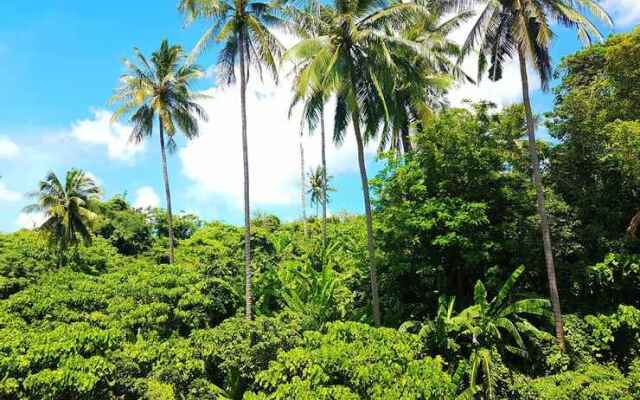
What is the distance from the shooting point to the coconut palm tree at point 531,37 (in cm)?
1576

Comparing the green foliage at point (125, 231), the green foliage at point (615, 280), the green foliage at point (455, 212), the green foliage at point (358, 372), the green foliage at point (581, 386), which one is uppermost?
the green foliage at point (125, 231)

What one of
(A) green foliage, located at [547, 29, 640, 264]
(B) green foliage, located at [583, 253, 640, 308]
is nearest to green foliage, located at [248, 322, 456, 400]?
(B) green foliage, located at [583, 253, 640, 308]

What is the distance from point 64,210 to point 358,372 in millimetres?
23073

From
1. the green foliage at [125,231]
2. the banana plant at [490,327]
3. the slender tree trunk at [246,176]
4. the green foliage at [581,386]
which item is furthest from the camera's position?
the green foliage at [125,231]

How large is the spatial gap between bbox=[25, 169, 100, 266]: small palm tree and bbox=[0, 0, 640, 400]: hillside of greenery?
6.43 metres

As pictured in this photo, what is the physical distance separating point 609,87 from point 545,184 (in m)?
4.19

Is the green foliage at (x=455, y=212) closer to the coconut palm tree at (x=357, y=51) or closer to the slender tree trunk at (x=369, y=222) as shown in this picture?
the slender tree trunk at (x=369, y=222)

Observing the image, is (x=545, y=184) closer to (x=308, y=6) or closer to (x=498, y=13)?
(x=498, y=13)

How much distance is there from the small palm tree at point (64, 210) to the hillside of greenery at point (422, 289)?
6435 mm

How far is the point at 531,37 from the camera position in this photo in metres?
16.3

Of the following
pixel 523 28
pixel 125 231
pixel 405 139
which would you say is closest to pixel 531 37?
pixel 523 28

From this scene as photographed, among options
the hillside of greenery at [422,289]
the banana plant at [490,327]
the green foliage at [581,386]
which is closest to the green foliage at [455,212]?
the hillside of greenery at [422,289]

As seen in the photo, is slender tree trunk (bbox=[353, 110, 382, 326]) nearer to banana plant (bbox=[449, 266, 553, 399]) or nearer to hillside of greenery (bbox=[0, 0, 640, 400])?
hillside of greenery (bbox=[0, 0, 640, 400])

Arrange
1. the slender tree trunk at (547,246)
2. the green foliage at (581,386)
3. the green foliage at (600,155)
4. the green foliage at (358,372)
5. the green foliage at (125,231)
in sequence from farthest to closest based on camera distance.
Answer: the green foliage at (125,231), the green foliage at (600,155), the slender tree trunk at (547,246), the green foliage at (581,386), the green foliage at (358,372)
